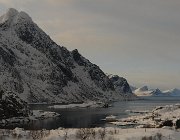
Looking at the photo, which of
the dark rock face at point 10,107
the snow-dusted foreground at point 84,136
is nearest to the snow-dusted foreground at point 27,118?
the dark rock face at point 10,107

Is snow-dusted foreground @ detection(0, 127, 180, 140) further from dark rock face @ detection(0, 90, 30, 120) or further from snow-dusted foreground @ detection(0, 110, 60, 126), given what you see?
dark rock face @ detection(0, 90, 30, 120)

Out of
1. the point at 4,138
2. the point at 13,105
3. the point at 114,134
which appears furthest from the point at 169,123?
the point at 13,105

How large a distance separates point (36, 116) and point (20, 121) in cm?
1727

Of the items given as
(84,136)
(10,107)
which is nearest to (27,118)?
(10,107)

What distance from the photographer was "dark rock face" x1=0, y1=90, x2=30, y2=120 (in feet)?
451

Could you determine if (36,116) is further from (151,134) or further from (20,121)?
(151,134)

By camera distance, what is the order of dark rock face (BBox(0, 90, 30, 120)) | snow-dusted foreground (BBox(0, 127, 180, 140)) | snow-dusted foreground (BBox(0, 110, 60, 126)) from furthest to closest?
dark rock face (BBox(0, 90, 30, 120)) → snow-dusted foreground (BBox(0, 110, 60, 126)) → snow-dusted foreground (BBox(0, 127, 180, 140))

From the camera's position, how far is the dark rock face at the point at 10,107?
137 m

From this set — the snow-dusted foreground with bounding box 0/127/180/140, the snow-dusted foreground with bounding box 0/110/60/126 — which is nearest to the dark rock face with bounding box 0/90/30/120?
the snow-dusted foreground with bounding box 0/110/60/126

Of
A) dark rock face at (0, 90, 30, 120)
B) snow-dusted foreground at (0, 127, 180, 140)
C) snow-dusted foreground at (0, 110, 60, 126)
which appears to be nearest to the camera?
snow-dusted foreground at (0, 127, 180, 140)

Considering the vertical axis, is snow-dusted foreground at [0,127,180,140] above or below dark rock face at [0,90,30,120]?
below

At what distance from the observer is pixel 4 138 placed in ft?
180

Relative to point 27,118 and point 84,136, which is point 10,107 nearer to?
point 27,118

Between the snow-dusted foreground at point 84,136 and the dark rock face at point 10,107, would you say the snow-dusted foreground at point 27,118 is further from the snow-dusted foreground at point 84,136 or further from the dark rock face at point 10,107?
the snow-dusted foreground at point 84,136
